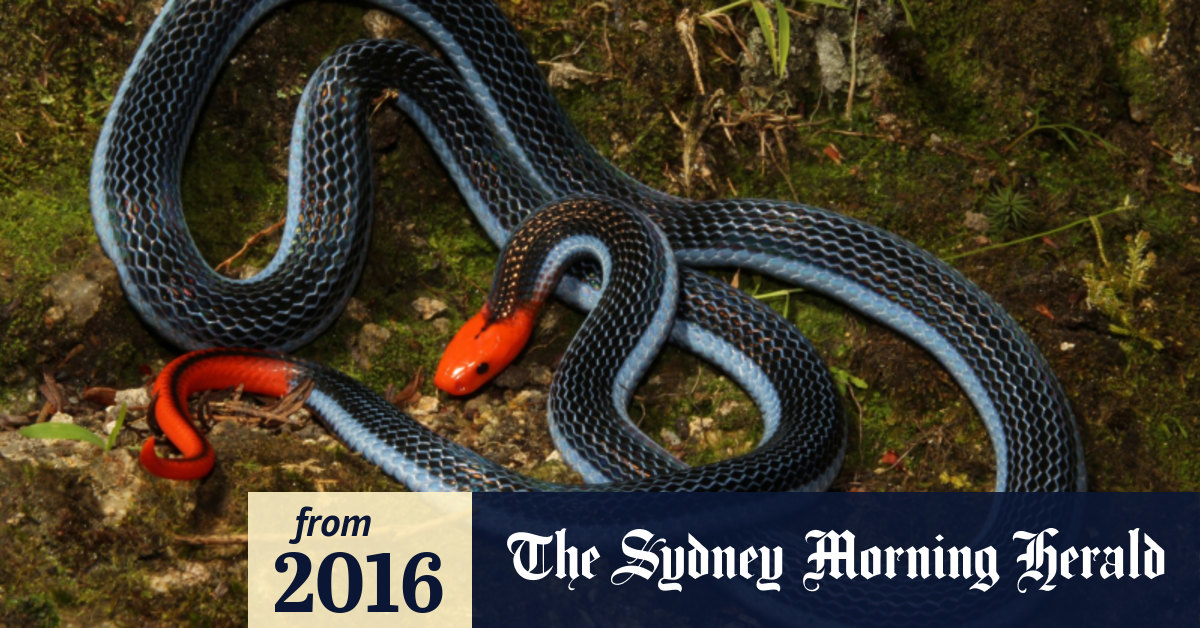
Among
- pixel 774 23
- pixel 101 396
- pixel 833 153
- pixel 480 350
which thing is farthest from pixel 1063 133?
pixel 101 396

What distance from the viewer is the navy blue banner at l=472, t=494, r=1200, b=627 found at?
5652mm

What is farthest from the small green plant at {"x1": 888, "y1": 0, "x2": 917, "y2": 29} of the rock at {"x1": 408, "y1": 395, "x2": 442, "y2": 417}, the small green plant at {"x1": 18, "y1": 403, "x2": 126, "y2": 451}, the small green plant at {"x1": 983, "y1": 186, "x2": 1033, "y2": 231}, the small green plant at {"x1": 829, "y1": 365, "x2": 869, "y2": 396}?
the small green plant at {"x1": 18, "y1": 403, "x2": 126, "y2": 451}

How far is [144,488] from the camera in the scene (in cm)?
541

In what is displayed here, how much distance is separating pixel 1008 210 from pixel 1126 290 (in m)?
1.07

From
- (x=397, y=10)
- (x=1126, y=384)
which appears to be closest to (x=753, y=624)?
(x=1126, y=384)

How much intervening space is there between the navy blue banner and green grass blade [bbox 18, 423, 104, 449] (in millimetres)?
2231

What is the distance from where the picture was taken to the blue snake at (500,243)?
6289 mm

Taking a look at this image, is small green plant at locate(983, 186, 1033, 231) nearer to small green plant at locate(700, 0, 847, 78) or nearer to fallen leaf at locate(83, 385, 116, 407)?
small green plant at locate(700, 0, 847, 78)

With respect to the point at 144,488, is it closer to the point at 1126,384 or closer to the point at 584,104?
the point at 584,104

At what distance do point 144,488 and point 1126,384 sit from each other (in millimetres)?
6695

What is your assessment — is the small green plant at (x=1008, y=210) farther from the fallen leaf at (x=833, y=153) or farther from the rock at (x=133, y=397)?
the rock at (x=133, y=397)

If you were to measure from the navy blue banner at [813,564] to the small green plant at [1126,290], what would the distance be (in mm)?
1514

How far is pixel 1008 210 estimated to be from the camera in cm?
783

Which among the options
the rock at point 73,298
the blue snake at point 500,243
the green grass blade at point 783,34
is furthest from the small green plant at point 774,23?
the rock at point 73,298
